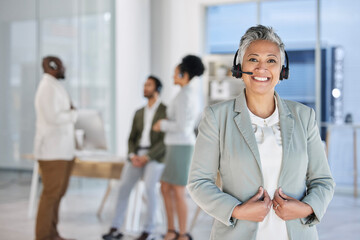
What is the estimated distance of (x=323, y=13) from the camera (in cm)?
779

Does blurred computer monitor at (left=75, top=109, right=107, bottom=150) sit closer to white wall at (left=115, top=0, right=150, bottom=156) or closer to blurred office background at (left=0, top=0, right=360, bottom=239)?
blurred office background at (left=0, top=0, right=360, bottom=239)

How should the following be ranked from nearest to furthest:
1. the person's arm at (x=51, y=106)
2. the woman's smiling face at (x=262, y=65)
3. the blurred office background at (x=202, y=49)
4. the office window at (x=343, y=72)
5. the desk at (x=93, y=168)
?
the woman's smiling face at (x=262, y=65)
the person's arm at (x=51, y=106)
the desk at (x=93, y=168)
the blurred office background at (x=202, y=49)
the office window at (x=343, y=72)

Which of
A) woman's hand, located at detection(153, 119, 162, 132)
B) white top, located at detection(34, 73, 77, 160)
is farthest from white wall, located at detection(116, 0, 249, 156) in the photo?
white top, located at detection(34, 73, 77, 160)

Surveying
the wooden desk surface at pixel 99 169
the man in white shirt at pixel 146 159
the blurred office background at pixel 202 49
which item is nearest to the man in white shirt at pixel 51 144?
the man in white shirt at pixel 146 159

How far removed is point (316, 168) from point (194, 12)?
7.08 metres

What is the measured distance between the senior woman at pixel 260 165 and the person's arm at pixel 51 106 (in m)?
2.72

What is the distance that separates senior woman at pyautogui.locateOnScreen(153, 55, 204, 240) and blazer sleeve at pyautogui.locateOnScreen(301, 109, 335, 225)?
2698 millimetres

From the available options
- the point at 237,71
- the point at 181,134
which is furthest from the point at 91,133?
the point at 237,71

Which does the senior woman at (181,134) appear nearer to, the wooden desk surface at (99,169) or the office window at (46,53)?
the wooden desk surface at (99,169)

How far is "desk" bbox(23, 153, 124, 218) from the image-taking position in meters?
5.21

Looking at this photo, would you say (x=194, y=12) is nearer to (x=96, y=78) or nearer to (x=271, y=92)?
(x=96, y=78)

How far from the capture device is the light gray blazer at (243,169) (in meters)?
1.61

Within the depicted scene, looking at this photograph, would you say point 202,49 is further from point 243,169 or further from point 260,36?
point 243,169

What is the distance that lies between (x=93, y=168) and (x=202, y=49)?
150 inches
